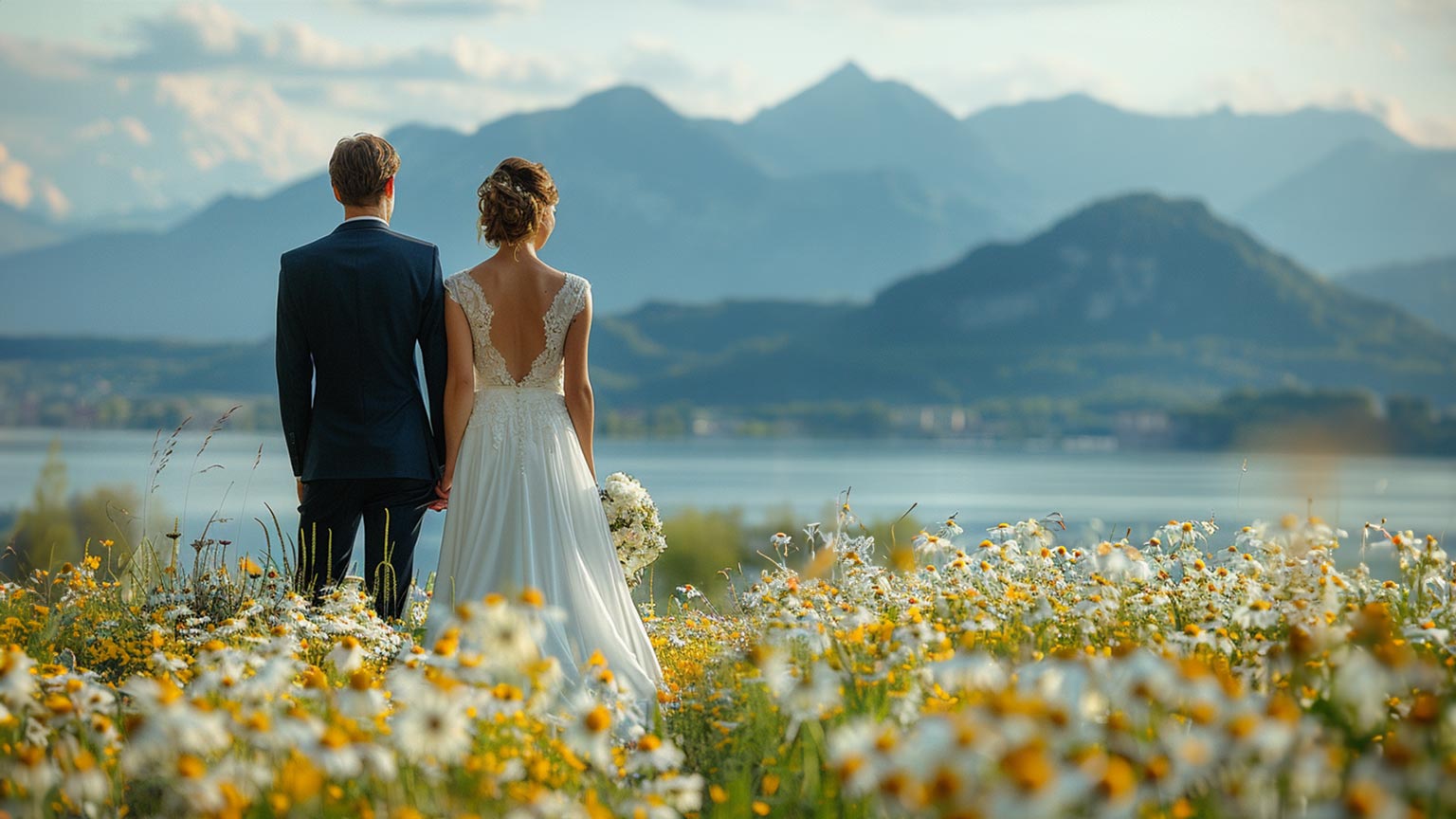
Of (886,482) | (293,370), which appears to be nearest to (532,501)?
(293,370)

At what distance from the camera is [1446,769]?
2170 mm

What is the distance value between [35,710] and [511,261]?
2927 millimetres

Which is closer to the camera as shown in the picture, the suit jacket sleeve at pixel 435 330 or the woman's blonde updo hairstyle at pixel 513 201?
the woman's blonde updo hairstyle at pixel 513 201

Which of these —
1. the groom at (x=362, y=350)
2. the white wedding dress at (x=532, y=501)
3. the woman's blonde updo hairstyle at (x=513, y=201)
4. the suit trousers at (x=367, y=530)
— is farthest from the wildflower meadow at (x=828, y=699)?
the woman's blonde updo hairstyle at (x=513, y=201)

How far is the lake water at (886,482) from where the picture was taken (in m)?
→ 52.7

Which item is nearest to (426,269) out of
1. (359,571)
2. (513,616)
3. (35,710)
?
(359,571)

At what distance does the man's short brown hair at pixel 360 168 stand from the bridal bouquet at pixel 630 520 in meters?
1.81

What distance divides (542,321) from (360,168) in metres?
1.12

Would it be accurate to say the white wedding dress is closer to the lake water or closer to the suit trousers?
the suit trousers

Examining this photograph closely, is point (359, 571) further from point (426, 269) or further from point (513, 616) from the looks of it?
point (513, 616)

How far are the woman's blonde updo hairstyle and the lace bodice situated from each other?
0.25 m

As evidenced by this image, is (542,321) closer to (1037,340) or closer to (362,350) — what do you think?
(362,350)

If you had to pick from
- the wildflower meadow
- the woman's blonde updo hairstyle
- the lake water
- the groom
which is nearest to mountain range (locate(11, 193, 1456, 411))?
the lake water

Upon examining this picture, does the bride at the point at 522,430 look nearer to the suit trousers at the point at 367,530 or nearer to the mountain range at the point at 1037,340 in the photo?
the suit trousers at the point at 367,530
